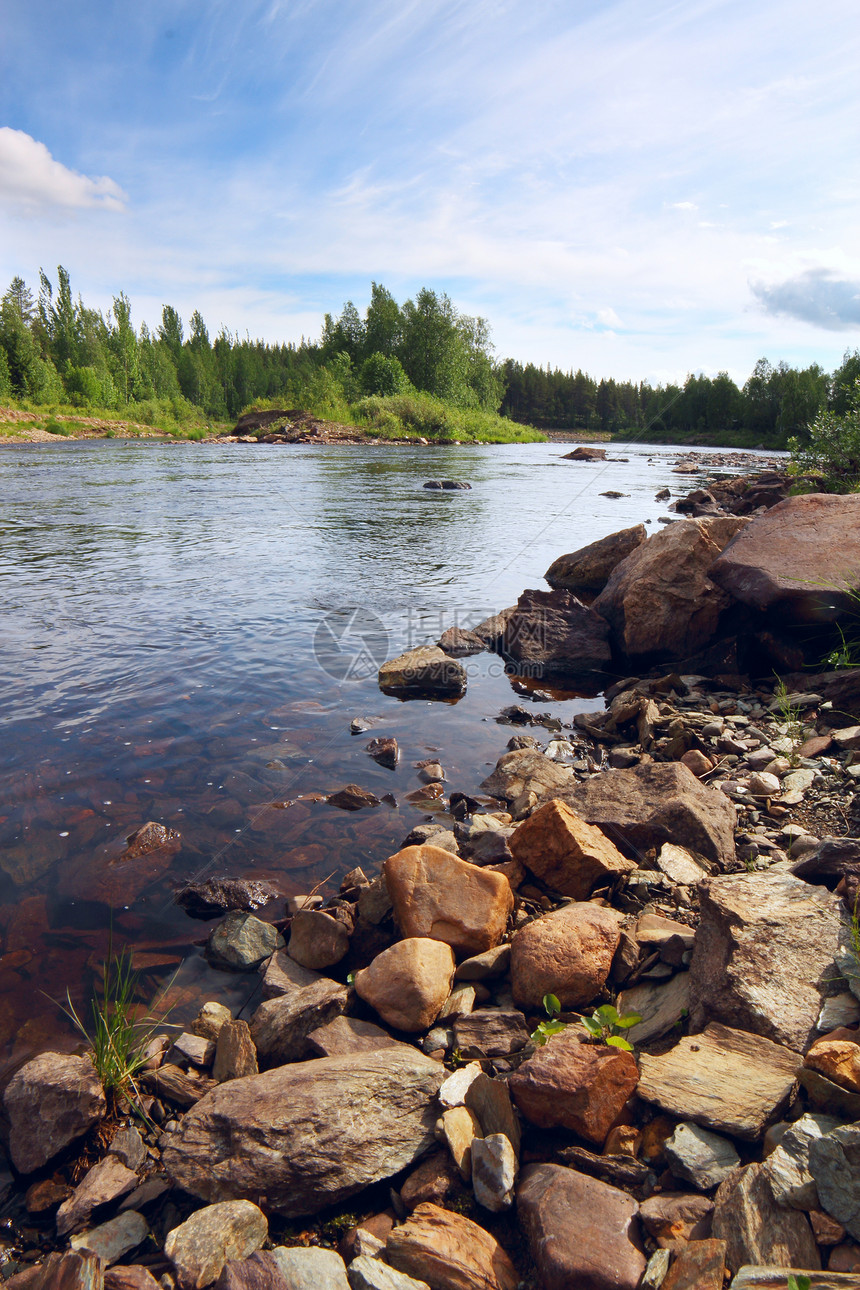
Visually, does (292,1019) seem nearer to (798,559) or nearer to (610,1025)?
(610,1025)

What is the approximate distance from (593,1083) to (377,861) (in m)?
2.38

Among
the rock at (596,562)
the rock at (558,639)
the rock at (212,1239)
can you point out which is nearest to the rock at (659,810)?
the rock at (212,1239)

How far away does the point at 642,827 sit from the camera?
13.1 feet

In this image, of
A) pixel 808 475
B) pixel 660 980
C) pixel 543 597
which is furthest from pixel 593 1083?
pixel 808 475

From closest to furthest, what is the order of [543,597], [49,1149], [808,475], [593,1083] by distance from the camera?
[593,1083], [49,1149], [543,597], [808,475]

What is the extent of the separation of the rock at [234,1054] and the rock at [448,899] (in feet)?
2.86

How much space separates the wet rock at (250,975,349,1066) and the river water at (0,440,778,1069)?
48 cm

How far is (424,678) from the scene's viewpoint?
748 centimetres

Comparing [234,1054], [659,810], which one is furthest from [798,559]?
[234,1054]

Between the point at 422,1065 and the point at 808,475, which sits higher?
the point at 808,475

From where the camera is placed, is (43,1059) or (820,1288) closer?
(820,1288)

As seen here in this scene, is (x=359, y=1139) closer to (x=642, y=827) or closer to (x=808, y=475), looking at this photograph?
(x=642, y=827)

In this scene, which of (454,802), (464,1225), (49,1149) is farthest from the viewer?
(454,802)

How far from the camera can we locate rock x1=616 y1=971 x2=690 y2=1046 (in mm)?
2650
